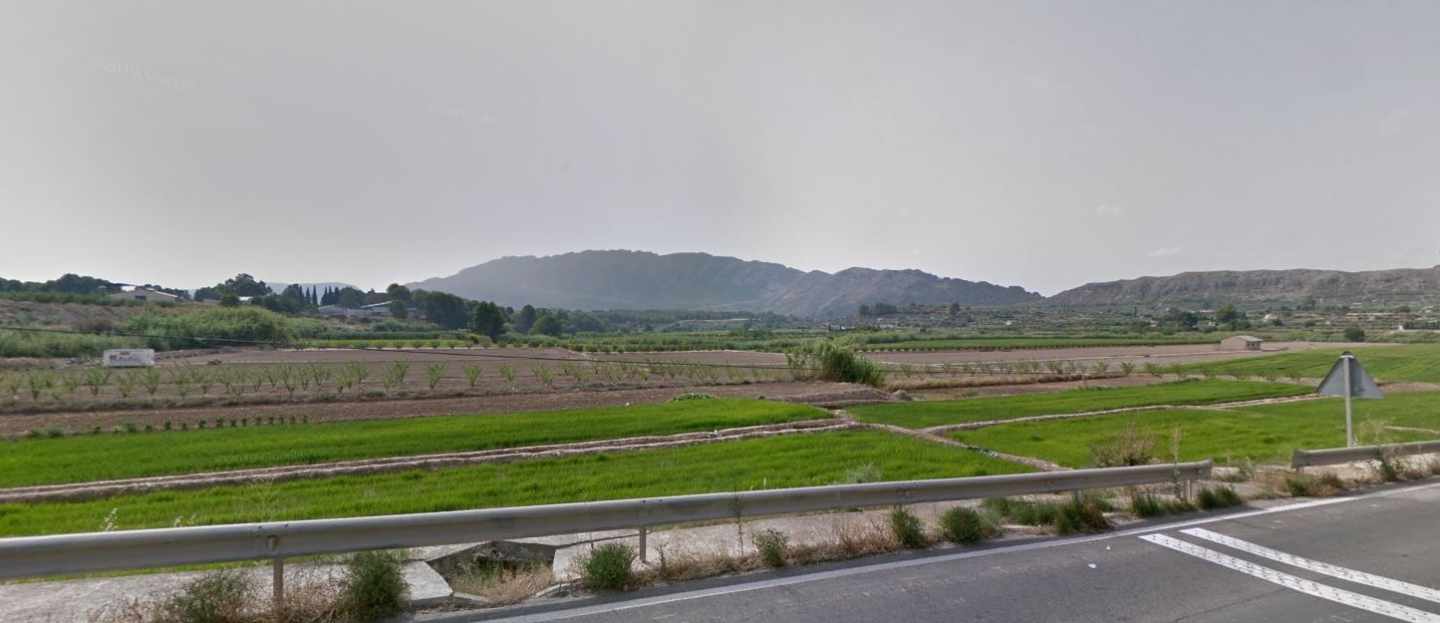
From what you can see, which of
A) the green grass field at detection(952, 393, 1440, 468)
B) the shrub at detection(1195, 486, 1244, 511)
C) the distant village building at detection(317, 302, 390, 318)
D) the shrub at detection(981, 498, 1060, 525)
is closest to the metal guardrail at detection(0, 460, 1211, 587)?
the shrub at detection(981, 498, 1060, 525)

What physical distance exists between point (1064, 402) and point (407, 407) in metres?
32.4

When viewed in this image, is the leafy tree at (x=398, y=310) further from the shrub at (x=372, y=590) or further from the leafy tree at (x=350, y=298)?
the shrub at (x=372, y=590)

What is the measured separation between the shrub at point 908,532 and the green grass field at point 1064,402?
20073 mm

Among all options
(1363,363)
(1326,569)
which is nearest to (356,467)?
(1326,569)

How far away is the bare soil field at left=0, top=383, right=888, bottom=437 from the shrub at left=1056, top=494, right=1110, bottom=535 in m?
27.1

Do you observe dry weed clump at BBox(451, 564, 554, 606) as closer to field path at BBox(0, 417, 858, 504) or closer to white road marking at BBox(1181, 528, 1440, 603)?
white road marking at BBox(1181, 528, 1440, 603)

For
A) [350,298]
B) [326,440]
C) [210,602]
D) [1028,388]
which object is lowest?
[1028,388]

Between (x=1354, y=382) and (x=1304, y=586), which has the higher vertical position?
(x=1354, y=382)

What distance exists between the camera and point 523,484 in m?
14.1

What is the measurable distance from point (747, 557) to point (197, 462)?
1792 cm

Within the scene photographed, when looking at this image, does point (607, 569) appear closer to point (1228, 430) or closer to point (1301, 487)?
point (1301, 487)

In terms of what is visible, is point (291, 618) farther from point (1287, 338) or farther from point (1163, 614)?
point (1287, 338)

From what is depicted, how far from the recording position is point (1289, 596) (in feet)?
19.3

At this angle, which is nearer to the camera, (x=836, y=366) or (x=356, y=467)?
(x=356, y=467)
